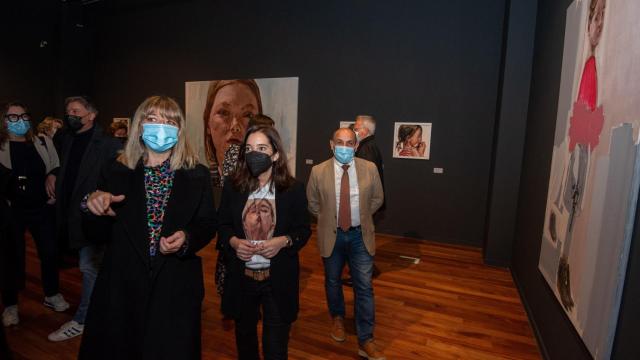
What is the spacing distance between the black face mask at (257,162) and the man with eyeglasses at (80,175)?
1.60 metres

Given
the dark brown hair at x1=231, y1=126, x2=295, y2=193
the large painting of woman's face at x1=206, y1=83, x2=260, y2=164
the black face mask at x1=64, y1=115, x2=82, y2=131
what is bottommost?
the dark brown hair at x1=231, y1=126, x2=295, y2=193

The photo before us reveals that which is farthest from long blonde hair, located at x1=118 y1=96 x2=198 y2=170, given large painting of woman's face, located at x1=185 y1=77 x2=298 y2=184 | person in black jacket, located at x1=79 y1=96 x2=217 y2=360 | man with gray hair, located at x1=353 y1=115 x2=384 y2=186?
large painting of woman's face, located at x1=185 y1=77 x2=298 y2=184

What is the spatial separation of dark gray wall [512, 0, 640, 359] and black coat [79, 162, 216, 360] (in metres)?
2.23

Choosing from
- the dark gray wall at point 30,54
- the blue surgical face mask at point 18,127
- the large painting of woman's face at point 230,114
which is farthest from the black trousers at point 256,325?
the dark gray wall at point 30,54

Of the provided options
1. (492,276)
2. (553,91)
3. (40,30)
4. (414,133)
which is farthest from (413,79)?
(40,30)

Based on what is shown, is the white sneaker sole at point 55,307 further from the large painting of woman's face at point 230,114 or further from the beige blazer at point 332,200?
the large painting of woman's face at point 230,114

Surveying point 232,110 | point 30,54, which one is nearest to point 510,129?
point 232,110

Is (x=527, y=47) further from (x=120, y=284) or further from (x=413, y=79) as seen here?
(x=120, y=284)

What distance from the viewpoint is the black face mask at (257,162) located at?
2148mm

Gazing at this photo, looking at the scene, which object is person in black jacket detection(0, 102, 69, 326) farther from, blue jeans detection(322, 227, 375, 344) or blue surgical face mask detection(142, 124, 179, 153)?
blue jeans detection(322, 227, 375, 344)

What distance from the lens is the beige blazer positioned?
3088 mm

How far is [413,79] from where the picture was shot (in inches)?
266

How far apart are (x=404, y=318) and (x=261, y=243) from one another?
247cm

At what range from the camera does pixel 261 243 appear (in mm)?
2086
